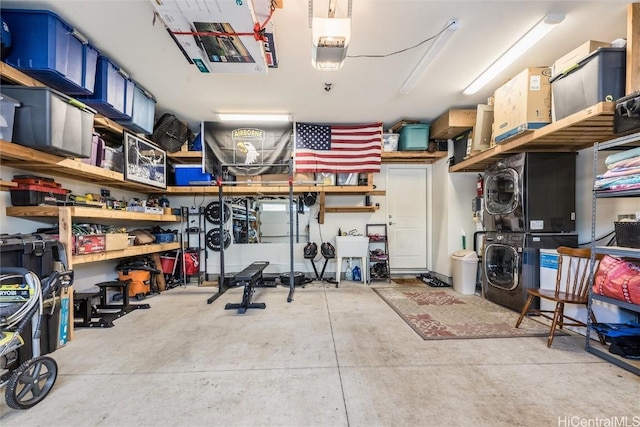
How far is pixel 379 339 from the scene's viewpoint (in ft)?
8.75

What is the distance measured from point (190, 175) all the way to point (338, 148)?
2869 millimetres

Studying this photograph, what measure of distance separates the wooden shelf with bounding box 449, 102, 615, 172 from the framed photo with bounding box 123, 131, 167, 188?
517 centimetres

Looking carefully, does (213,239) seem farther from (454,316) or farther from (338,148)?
(454,316)

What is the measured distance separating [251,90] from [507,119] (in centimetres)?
335

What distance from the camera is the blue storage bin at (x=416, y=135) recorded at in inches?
193

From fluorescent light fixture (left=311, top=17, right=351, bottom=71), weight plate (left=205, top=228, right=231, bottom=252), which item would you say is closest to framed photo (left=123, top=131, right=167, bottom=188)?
weight plate (left=205, top=228, right=231, bottom=252)

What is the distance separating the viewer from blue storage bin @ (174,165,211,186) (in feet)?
16.3

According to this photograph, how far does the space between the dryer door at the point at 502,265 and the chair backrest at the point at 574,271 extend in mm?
504

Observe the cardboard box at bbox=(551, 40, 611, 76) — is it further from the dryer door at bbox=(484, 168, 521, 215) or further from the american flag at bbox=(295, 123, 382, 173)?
the american flag at bbox=(295, 123, 382, 173)

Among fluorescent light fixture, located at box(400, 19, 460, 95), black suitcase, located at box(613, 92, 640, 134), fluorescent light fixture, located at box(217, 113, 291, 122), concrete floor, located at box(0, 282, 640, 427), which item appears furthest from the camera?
fluorescent light fixture, located at box(217, 113, 291, 122)

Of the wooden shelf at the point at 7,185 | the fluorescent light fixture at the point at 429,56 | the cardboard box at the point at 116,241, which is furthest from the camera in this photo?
the cardboard box at the point at 116,241

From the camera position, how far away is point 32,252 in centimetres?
234

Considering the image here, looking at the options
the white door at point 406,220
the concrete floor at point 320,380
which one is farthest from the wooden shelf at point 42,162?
the white door at point 406,220

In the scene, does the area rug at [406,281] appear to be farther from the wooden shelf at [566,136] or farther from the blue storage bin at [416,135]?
the blue storage bin at [416,135]
